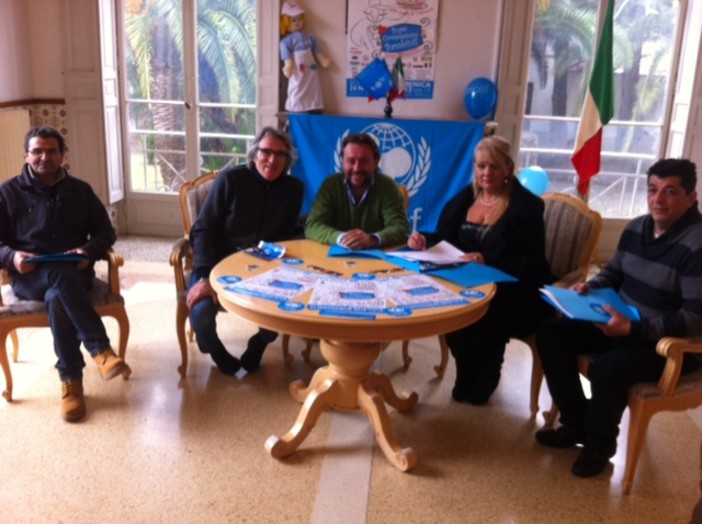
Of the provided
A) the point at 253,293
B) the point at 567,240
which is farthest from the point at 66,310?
the point at 567,240

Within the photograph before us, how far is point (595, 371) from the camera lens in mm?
2162

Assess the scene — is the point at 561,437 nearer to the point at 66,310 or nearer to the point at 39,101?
the point at 66,310

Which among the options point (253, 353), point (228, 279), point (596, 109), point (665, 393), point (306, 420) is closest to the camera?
point (665, 393)

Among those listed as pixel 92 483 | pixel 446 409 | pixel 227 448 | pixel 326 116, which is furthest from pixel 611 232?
pixel 92 483

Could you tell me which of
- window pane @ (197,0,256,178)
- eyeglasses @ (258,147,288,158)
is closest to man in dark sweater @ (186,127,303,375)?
eyeglasses @ (258,147,288,158)

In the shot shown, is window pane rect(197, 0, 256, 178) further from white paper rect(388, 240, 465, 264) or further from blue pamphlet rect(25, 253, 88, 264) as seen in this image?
white paper rect(388, 240, 465, 264)

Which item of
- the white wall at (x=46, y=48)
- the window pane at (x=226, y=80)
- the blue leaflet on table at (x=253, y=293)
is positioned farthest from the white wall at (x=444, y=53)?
the blue leaflet on table at (x=253, y=293)

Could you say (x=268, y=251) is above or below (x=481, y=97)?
below

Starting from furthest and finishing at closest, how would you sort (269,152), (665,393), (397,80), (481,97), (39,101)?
(39,101) < (397,80) < (481,97) < (269,152) < (665,393)

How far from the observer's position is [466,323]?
6.72 feet

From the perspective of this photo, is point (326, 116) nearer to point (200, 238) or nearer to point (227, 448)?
point (200, 238)

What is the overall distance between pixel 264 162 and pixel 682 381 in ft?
5.92

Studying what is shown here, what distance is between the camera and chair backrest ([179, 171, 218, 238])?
2998 millimetres

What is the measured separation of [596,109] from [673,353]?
2.54m
